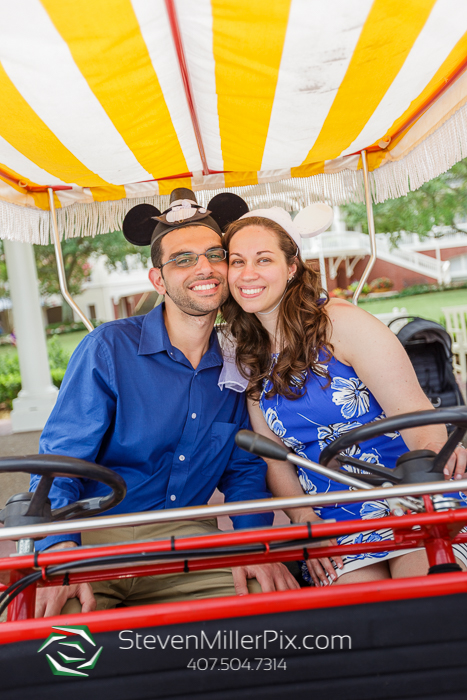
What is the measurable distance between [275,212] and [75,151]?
946mm

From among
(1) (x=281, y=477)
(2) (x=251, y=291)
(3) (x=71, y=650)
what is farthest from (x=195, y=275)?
(3) (x=71, y=650)

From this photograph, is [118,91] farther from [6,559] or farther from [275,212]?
[6,559]

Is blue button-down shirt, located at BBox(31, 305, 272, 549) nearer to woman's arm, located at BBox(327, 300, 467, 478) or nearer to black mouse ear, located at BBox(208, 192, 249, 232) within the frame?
woman's arm, located at BBox(327, 300, 467, 478)

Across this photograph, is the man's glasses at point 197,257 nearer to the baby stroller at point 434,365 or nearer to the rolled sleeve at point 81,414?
the rolled sleeve at point 81,414

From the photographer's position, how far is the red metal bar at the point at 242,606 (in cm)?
111

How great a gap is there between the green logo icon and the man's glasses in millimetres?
1548

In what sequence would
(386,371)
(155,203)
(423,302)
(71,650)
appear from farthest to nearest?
(423,302)
(155,203)
(386,371)
(71,650)

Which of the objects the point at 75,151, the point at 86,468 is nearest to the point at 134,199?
the point at 75,151

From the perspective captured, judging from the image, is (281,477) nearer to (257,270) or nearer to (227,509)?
(257,270)

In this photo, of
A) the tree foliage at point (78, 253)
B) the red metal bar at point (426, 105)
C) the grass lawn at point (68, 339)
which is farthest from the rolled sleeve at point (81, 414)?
the grass lawn at point (68, 339)

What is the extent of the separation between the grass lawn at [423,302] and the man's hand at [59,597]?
16.4 meters

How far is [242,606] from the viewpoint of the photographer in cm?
112

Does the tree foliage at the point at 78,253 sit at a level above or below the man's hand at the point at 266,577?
above

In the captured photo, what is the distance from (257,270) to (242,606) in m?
1.37
